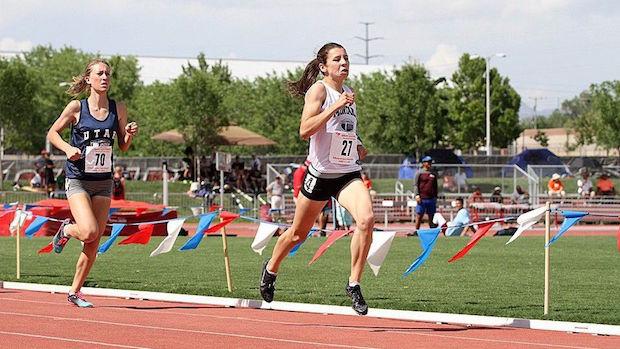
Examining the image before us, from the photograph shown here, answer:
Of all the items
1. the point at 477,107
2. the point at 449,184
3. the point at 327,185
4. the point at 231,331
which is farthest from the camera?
the point at 477,107

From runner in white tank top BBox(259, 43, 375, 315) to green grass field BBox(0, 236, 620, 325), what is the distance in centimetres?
167

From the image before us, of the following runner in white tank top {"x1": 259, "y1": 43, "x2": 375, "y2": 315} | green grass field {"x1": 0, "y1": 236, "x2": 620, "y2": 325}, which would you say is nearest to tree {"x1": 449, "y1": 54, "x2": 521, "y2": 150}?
green grass field {"x1": 0, "y1": 236, "x2": 620, "y2": 325}

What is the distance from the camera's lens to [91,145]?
11844 mm

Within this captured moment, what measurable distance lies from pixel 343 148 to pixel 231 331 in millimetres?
1722

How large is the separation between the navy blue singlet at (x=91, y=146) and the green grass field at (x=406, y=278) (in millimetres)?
2247

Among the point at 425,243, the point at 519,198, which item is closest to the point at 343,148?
the point at 425,243

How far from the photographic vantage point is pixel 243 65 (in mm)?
121125

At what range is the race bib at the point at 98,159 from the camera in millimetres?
11836

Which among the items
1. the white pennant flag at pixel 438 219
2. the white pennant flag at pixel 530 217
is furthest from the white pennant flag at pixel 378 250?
the white pennant flag at pixel 438 219

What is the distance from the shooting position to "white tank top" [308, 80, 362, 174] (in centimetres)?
1052

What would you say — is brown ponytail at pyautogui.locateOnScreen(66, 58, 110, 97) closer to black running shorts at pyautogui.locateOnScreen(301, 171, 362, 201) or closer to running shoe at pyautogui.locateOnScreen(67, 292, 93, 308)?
running shoe at pyautogui.locateOnScreen(67, 292, 93, 308)

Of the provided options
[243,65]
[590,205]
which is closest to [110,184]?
[590,205]

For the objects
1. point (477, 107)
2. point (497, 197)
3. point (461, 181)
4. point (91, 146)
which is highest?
point (477, 107)

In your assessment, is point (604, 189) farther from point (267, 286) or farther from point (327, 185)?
point (327, 185)
